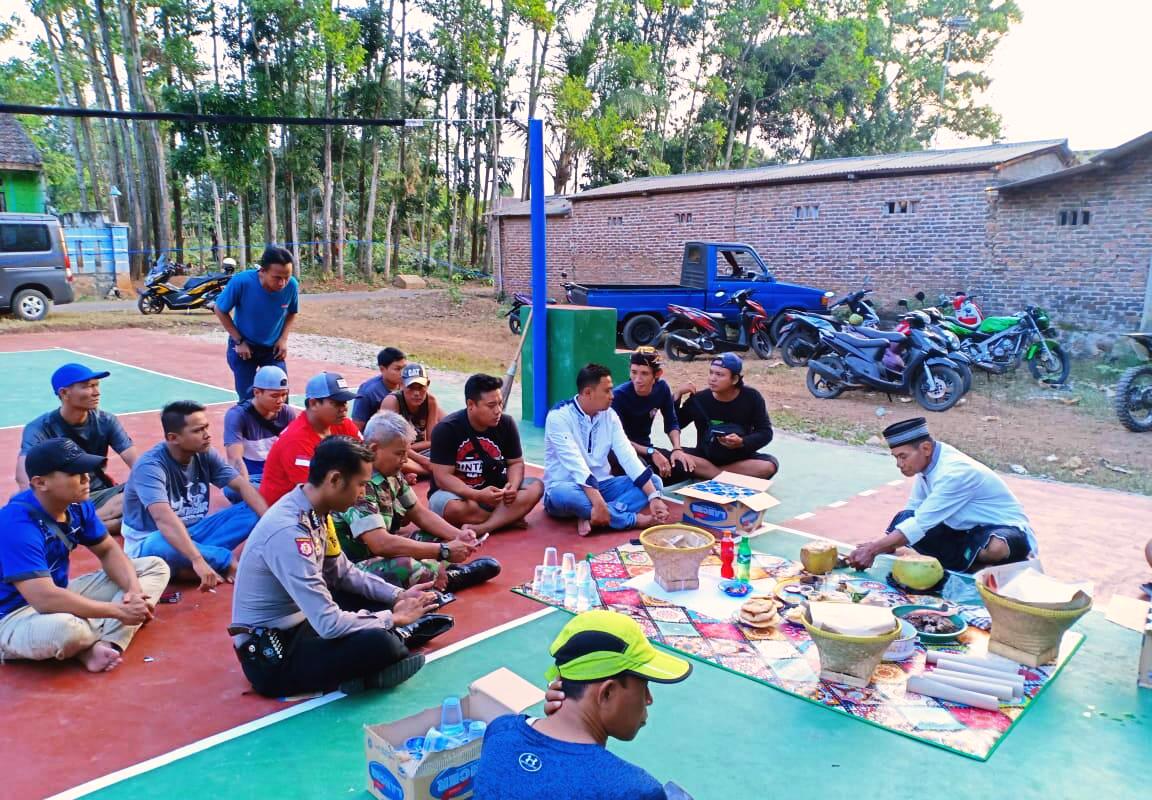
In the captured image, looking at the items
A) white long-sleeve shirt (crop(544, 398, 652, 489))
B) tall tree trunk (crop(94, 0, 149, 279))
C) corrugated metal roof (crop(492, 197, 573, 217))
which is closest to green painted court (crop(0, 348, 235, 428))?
white long-sleeve shirt (crop(544, 398, 652, 489))

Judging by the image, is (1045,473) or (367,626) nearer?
(367,626)

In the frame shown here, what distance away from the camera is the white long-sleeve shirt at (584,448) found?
538 centimetres

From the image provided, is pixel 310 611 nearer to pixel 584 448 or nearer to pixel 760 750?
pixel 760 750

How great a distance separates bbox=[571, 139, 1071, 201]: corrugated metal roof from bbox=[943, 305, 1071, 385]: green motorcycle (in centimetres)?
395

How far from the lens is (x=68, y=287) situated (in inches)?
646

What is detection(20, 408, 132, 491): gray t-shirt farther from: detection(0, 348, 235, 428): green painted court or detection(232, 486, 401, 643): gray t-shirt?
detection(0, 348, 235, 428): green painted court

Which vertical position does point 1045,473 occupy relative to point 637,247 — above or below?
below

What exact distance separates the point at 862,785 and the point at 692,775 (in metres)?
0.58

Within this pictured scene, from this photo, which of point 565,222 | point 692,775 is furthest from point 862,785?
point 565,222

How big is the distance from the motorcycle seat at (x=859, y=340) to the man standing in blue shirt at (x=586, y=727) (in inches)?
366

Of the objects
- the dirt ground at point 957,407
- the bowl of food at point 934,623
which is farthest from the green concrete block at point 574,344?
the bowl of food at point 934,623

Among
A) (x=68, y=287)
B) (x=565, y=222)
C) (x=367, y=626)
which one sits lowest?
(x=367, y=626)

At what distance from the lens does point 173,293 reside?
58.5 feet

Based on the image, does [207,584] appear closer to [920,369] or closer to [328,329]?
[920,369]
